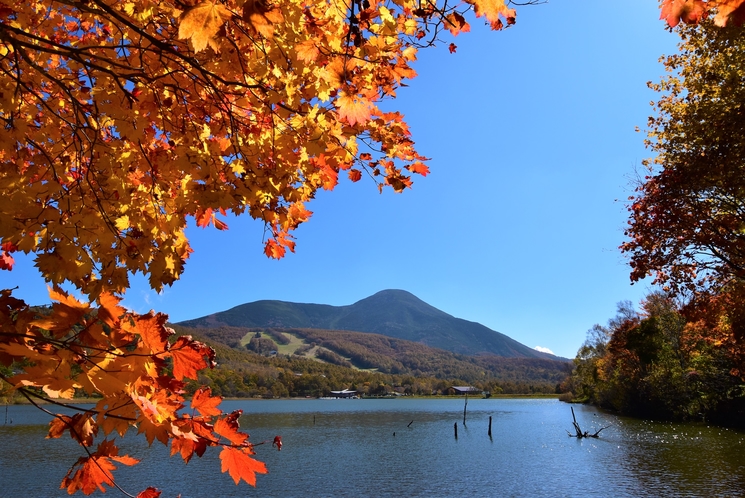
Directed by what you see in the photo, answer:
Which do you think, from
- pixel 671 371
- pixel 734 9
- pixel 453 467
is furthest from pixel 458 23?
pixel 671 371

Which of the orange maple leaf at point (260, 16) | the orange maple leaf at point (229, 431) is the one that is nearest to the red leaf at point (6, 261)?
the orange maple leaf at point (229, 431)

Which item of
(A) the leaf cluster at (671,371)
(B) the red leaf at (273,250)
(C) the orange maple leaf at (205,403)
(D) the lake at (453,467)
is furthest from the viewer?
(A) the leaf cluster at (671,371)

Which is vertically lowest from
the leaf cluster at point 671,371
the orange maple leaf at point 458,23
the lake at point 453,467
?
the lake at point 453,467

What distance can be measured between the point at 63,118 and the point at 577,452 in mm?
30864

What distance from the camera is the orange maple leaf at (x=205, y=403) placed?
2.07 meters

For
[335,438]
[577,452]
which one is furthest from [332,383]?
[577,452]

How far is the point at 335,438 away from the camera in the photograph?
124 feet

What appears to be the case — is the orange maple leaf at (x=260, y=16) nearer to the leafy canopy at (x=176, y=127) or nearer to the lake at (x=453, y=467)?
the leafy canopy at (x=176, y=127)

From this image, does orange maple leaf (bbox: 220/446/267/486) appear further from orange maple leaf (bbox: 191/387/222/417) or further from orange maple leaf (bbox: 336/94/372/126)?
A: orange maple leaf (bbox: 336/94/372/126)

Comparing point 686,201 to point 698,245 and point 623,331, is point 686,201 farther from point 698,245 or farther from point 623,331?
point 623,331

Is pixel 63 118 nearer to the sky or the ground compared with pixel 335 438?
nearer to the sky

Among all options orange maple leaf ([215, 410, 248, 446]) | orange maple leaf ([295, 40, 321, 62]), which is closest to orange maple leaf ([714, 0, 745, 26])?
orange maple leaf ([295, 40, 321, 62])

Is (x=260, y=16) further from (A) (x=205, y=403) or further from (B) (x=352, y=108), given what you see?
(A) (x=205, y=403)

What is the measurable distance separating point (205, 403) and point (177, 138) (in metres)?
1.73
